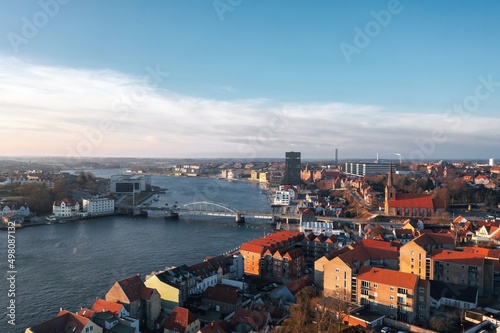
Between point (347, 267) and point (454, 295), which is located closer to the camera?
point (454, 295)

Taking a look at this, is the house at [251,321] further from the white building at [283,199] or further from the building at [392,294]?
the white building at [283,199]

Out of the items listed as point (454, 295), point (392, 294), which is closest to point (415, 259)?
point (454, 295)

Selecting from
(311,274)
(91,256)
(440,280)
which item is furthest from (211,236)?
(440,280)

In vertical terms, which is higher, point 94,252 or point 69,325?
A: point 69,325

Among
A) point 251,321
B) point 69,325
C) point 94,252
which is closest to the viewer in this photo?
point 69,325

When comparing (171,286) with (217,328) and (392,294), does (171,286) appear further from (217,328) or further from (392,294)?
(392,294)

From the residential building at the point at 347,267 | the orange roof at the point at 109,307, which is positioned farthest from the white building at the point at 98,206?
the residential building at the point at 347,267

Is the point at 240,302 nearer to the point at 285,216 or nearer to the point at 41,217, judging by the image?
the point at 285,216
